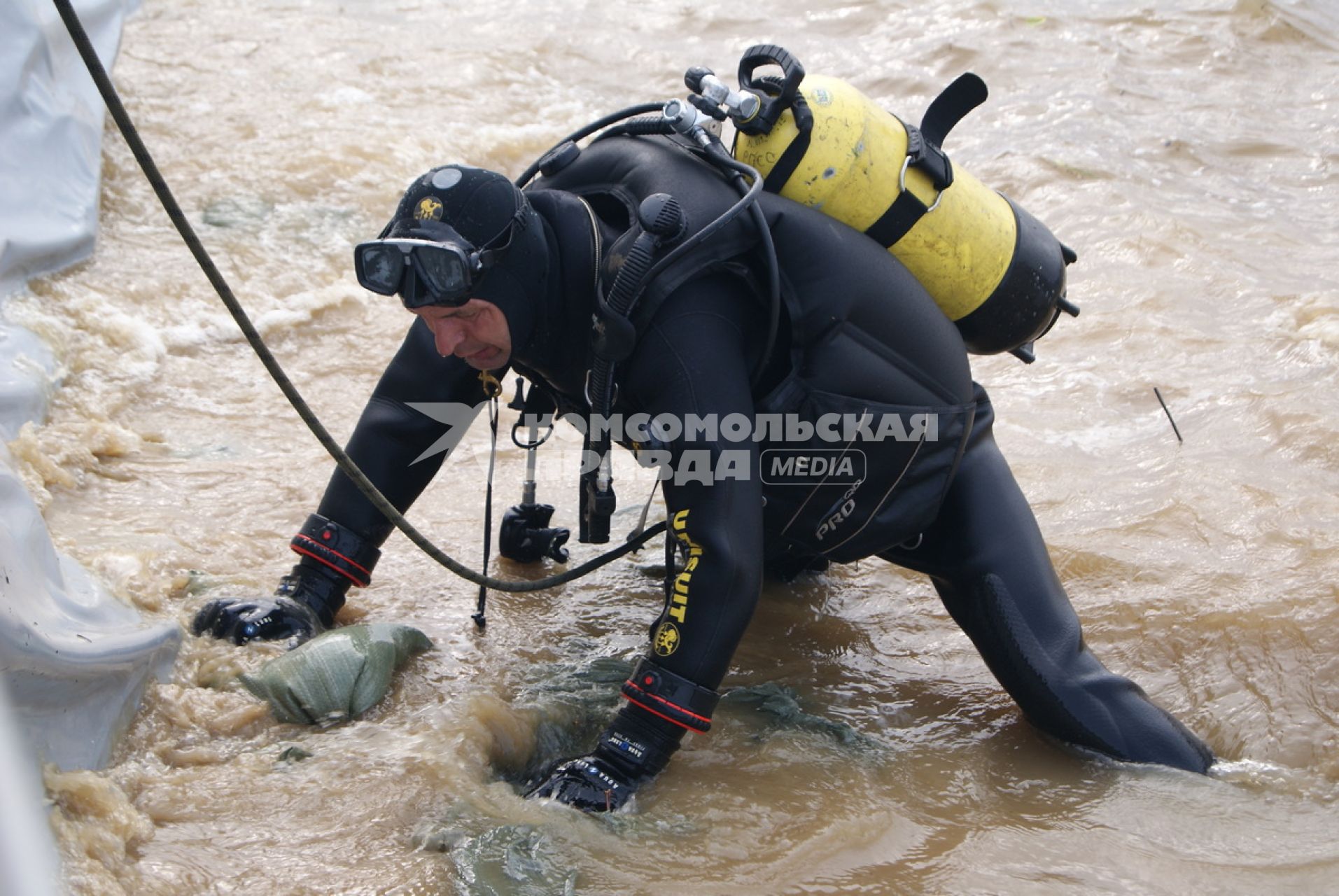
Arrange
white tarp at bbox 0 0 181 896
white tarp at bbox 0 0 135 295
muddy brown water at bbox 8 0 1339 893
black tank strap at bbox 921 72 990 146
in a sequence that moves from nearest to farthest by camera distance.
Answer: white tarp at bbox 0 0 181 896, muddy brown water at bbox 8 0 1339 893, black tank strap at bbox 921 72 990 146, white tarp at bbox 0 0 135 295

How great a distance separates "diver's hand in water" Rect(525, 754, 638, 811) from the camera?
248 centimetres

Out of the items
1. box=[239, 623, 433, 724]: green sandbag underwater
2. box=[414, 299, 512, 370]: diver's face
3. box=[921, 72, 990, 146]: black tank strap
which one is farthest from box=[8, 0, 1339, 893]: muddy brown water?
box=[921, 72, 990, 146]: black tank strap

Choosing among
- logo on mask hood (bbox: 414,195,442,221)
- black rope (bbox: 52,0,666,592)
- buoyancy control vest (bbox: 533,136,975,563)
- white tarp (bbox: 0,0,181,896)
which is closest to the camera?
black rope (bbox: 52,0,666,592)

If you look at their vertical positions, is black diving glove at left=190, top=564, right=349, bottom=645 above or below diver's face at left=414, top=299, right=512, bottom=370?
below

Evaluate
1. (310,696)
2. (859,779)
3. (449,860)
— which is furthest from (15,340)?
(859,779)

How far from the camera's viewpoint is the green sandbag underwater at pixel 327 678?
107 inches

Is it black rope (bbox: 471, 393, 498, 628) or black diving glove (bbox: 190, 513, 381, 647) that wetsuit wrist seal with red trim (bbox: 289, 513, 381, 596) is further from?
black rope (bbox: 471, 393, 498, 628)

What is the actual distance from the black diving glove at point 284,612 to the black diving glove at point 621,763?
75 cm

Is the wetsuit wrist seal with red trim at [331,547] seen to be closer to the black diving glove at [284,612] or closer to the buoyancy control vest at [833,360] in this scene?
the black diving glove at [284,612]

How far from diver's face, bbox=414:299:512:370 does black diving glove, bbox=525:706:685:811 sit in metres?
0.80

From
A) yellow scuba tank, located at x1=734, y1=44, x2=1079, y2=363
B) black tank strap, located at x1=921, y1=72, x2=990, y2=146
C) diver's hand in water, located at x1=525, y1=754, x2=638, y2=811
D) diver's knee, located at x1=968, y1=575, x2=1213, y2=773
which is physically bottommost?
diver's hand in water, located at x1=525, y1=754, x2=638, y2=811

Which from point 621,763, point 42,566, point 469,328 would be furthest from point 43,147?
point 621,763

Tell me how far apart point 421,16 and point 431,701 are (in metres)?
7.60

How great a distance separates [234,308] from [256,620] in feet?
2.83
